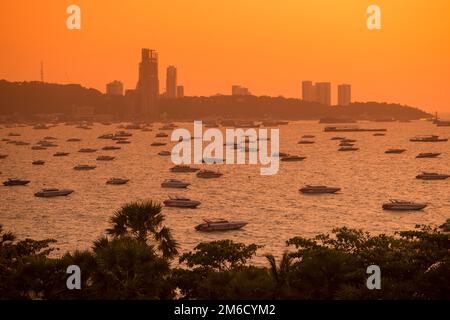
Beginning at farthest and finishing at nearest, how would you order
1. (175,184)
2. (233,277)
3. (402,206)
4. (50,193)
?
(175,184)
(50,193)
(402,206)
(233,277)

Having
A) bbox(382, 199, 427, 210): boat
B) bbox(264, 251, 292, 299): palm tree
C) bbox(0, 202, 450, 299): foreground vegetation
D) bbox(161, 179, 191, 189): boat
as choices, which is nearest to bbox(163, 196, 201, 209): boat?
bbox(161, 179, 191, 189): boat

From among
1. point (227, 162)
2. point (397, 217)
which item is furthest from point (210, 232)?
point (227, 162)

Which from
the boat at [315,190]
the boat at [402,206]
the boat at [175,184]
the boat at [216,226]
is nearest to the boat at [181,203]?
the boat at [216,226]

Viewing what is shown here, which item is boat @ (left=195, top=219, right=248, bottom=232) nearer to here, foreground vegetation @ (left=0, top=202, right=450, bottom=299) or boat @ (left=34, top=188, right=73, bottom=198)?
foreground vegetation @ (left=0, top=202, right=450, bottom=299)

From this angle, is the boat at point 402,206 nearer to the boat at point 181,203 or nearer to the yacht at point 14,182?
the boat at point 181,203

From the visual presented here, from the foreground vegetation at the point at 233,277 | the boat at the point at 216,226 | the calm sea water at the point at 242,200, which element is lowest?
the calm sea water at the point at 242,200

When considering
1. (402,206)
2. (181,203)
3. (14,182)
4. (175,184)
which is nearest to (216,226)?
(181,203)

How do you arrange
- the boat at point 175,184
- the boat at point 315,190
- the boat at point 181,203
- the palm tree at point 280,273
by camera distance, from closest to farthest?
the palm tree at point 280,273
the boat at point 181,203
the boat at point 315,190
the boat at point 175,184

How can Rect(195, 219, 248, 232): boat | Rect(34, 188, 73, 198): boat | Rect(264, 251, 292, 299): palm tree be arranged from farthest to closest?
1. Rect(34, 188, 73, 198): boat
2. Rect(195, 219, 248, 232): boat
3. Rect(264, 251, 292, 299): palm tree

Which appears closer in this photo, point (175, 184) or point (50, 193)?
point (50, 193)

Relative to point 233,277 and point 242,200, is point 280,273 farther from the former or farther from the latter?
point 242,200

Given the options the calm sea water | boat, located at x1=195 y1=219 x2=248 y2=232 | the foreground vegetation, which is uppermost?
the foreground vegetation
